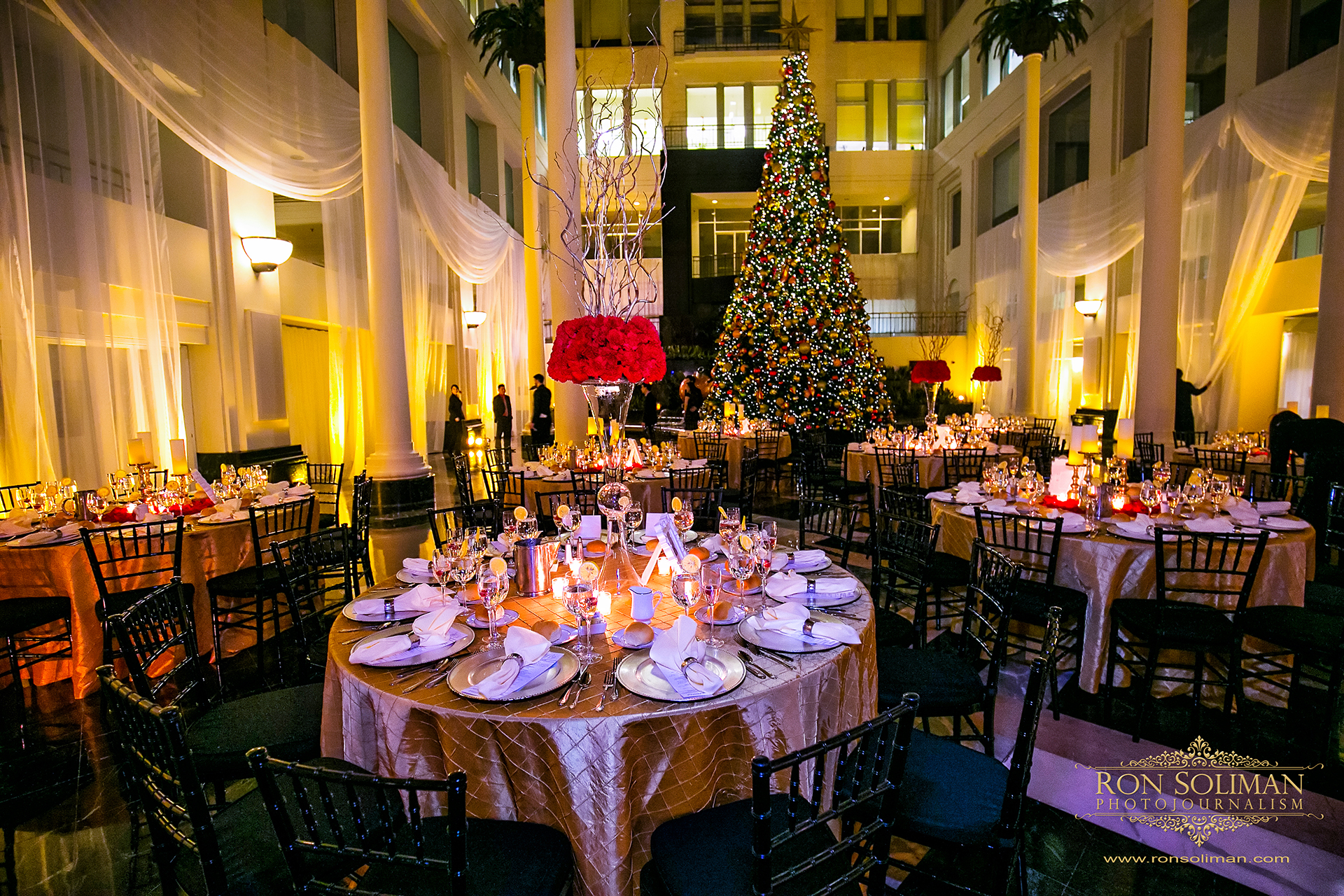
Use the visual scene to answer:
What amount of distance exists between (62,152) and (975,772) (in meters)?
6.71

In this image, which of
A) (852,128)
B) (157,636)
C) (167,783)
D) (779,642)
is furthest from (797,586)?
(852,128)

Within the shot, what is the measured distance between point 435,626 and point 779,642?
106 cm

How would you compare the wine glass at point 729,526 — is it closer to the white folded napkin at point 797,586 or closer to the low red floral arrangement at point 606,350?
the white folded napkin at point 797,586

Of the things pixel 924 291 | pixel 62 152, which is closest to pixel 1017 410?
pixel 924 291

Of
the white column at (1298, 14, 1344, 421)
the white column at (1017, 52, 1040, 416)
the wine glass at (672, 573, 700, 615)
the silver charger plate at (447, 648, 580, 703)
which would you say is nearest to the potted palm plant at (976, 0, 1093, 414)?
the white column at (1017, 52, 1040, 416)

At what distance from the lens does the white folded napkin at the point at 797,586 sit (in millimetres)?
2432

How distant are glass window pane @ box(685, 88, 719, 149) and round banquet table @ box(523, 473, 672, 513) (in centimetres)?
1642

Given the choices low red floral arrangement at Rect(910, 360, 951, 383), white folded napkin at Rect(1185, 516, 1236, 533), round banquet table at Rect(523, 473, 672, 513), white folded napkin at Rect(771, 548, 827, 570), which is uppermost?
low red floral arrangement at Rect(910, 360, 951, 383)

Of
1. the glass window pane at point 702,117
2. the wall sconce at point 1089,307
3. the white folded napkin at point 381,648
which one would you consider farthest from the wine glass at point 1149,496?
the glass window pane at point 702,117

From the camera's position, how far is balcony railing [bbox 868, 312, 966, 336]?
17328 millimetres

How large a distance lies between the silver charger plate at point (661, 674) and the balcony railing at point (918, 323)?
1721 centimetres

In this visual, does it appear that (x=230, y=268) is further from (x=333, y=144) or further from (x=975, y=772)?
(x=975, y=772)

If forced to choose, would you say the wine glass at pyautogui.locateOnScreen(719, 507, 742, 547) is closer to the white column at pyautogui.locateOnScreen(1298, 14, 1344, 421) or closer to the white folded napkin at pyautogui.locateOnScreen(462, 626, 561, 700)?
the white folded napkin at pyautogui.locateOnScreen(462, 626, 561, 700)

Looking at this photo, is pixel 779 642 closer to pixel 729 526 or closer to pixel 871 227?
pixel 729 526
